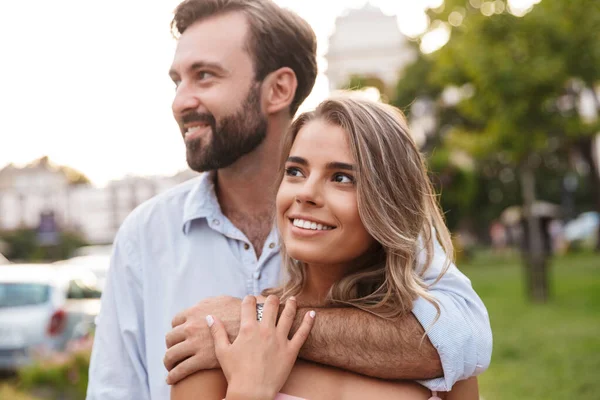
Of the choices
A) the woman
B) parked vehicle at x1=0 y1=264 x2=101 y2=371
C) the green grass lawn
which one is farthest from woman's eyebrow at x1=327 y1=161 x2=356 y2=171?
parked vehicle at x1=0 y1=264 x2=101 y2=371

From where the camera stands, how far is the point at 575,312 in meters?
12.8

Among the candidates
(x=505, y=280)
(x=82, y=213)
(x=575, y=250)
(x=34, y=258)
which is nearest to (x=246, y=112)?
(x=505, y=280)

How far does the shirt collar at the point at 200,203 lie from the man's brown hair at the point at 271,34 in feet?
1.38

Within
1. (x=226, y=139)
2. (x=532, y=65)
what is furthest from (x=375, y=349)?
(x=532, y=65)

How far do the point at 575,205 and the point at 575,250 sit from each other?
20229mm

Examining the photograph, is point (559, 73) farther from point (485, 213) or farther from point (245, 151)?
point (485, 213)

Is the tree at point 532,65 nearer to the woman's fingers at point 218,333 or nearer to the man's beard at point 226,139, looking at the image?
the man's beard at point 226,139

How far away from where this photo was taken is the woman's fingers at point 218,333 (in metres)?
2.01

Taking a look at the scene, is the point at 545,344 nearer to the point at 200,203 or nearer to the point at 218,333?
the point at 200,203

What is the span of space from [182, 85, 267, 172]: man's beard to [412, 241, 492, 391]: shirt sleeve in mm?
798

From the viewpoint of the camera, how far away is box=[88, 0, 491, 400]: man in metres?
2.55

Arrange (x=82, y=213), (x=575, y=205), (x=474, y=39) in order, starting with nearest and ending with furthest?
(x=474, y=39) → (x=575, y=205) → (x=82, y=213)

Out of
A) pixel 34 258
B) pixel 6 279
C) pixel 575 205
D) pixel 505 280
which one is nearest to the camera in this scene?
pixel 6 279

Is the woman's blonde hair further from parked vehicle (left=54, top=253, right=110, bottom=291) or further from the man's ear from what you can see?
parked vehicle (left=54, top=253, right=110, bottom=291)
